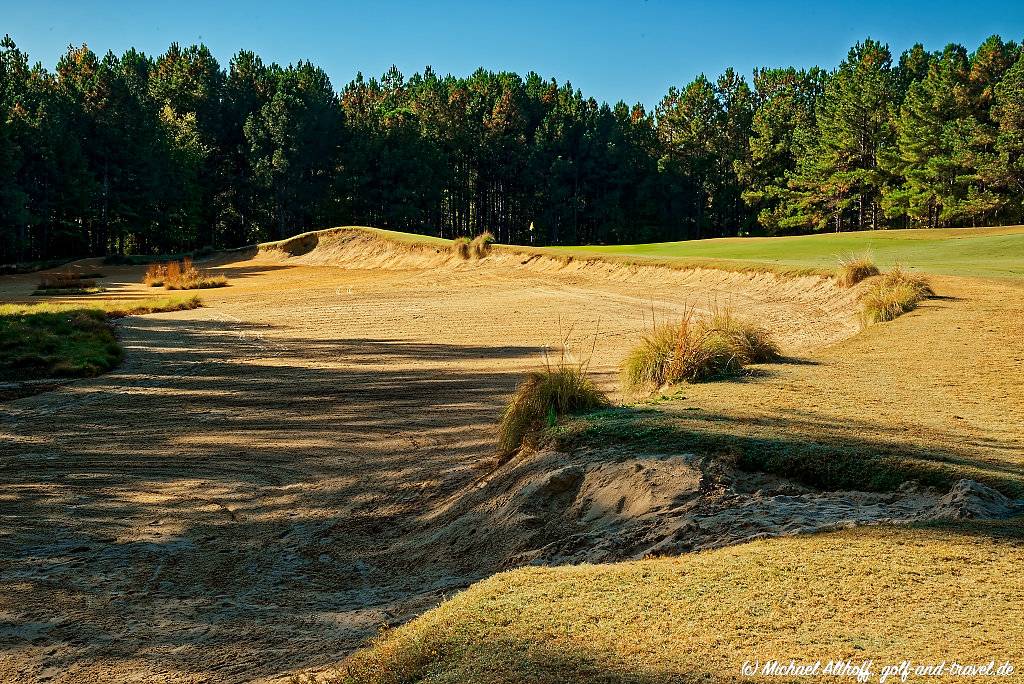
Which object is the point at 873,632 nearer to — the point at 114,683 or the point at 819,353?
the point at 114,683

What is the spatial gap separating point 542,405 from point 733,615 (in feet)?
13.9

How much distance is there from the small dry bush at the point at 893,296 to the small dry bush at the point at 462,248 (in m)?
18.1

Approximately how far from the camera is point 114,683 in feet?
14.1

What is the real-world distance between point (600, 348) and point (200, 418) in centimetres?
655

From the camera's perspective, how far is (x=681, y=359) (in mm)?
9336

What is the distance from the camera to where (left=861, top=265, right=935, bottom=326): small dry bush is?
40.9 ft

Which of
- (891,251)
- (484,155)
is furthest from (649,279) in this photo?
(484,155)

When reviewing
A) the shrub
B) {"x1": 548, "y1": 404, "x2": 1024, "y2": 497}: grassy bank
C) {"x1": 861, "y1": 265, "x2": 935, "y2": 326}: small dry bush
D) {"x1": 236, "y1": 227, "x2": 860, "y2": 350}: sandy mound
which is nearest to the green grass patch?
the shrub

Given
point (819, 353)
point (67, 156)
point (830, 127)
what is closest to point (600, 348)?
point (819, 353)

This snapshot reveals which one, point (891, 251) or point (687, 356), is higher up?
point (891, 251)

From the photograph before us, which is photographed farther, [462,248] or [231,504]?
[462,248]

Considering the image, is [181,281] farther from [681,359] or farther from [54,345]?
[681,359]

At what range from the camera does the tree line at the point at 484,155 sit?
5303 centimetres

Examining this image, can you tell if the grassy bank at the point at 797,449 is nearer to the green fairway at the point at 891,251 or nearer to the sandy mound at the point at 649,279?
the sandy mound at the point at 649,279
